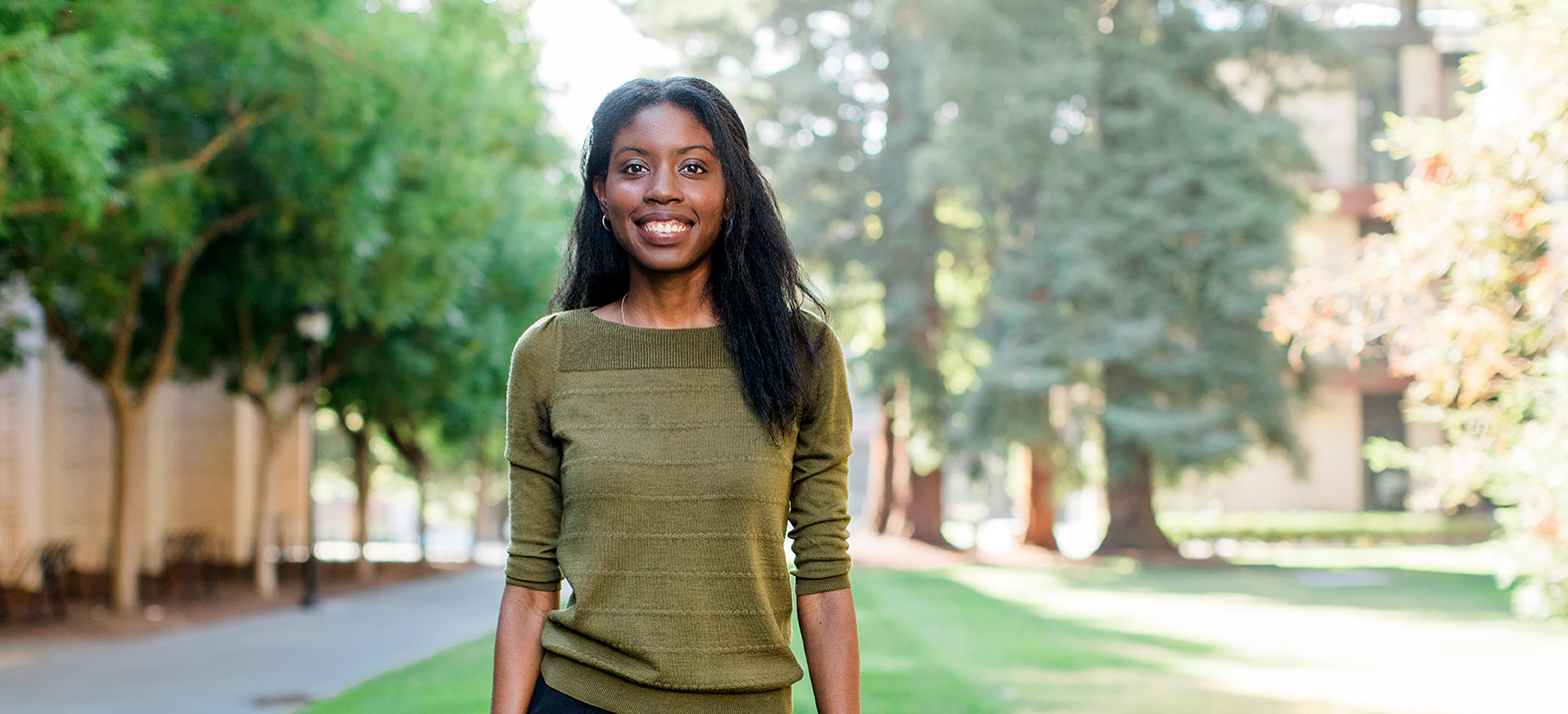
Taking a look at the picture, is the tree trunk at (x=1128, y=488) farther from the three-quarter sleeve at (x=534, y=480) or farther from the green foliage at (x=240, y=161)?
the three-quarter sleeve at (x=534, y=480)

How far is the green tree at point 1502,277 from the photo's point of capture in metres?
8.81

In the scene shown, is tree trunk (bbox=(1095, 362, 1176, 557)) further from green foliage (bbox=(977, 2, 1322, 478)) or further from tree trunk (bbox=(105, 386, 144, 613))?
tree trunk (bbox=(105, 386, 144, 613))

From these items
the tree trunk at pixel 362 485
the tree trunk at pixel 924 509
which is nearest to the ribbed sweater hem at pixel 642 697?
the tree trunk at pixel 362 485

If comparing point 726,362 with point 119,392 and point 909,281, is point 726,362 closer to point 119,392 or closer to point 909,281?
point 119,392

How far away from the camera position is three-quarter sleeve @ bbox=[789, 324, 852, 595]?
2527 millimetres

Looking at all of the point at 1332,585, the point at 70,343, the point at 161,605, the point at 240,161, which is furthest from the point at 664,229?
the point at 1332,585

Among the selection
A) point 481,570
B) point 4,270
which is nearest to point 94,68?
point 4,270

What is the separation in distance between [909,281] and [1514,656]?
65.0 feet

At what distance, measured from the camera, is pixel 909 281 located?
1287 inches

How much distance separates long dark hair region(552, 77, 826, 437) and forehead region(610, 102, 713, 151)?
12 mm

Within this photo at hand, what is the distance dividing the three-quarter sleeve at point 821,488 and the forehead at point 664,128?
1.50ft

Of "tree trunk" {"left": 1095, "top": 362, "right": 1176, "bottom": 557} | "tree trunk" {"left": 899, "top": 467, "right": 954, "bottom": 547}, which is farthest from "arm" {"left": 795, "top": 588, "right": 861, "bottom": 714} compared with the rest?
"tree trunk" {"left": 899, "top": 467, "right": 954, "bottom": 547}

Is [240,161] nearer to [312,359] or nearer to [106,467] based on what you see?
[312,359]

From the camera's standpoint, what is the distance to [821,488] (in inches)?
100
